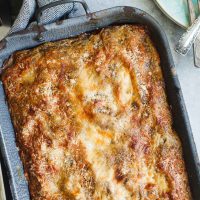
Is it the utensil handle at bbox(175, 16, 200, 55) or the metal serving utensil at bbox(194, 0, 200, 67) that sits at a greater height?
the utensil handle at bbox(175, 16, 200, 55)

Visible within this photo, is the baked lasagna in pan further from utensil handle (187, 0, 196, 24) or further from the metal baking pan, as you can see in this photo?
utensil handle (187, 0, 196, 24)

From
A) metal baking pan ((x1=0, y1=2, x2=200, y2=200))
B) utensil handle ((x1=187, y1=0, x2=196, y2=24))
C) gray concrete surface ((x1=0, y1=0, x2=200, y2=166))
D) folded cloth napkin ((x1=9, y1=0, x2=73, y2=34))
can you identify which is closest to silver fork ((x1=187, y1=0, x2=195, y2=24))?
utensil handle ((x1=187, y1=0, x2=196, y2=24))

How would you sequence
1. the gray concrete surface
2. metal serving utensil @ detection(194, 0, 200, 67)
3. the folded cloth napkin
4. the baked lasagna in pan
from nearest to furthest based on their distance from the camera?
the baked lasagna in pan, the folded cloth napkin, metal serving utensil @ detection(194, 0, 200, 67), the gray concrete surface

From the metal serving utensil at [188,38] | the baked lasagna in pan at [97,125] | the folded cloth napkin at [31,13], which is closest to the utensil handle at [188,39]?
the metal serving utensil at [188,38]

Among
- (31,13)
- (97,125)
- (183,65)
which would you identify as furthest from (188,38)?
(31,13)

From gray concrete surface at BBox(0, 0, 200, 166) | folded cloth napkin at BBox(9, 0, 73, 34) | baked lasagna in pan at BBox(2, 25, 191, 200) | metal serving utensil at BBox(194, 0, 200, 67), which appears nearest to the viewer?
baked lasagna in pan at BBox(2, 25, 191, 200)

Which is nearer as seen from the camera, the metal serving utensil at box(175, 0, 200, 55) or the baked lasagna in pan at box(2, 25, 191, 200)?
the baked lasagna in pan at box(2, 25, 191, 200)

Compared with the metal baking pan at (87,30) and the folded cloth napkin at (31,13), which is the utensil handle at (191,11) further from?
the folded cloth napkin at (31,13)

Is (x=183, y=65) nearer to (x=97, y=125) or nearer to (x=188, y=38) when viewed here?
(x=188, y=38)

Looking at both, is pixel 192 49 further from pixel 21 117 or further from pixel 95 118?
pixel 21 117
